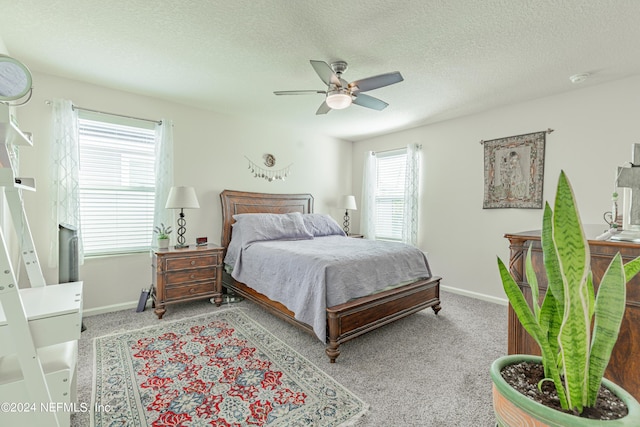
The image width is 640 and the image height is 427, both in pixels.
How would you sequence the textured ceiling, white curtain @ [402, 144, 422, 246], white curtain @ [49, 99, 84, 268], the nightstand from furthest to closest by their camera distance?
1. white curtain @ [402, 144, 422, 246]
2. the nightstand
3. white curtain @ [49, 99, 84, 268]
4. the textured ceiling

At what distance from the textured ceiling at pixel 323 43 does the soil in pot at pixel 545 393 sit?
2027 mm

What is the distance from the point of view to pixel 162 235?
3.17m

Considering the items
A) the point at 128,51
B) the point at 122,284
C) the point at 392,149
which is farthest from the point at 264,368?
the point at 392,149

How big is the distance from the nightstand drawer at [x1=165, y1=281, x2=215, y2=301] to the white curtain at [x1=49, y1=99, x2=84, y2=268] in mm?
1126

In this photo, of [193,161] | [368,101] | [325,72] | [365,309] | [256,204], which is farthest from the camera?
[256,204]

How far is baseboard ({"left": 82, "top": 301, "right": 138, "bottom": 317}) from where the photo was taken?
9.88ft

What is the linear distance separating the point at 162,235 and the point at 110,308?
0.99m

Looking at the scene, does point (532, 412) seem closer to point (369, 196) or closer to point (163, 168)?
point (163, 168)

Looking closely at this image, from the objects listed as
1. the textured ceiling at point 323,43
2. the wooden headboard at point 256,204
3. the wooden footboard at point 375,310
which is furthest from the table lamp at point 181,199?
the wooden footboard at point 375,310

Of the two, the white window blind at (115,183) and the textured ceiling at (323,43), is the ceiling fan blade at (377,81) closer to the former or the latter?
the textured ceiling at (323,43)

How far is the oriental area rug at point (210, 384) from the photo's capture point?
159 cm

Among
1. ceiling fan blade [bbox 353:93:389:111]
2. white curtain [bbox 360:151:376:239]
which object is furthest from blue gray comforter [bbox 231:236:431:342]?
white curtain [bbox 360:151:376:239]

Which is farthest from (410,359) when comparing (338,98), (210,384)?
(338,98)

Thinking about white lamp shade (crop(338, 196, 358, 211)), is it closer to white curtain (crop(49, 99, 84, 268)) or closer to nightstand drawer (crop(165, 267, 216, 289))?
nightstand drawer (crop(165, 267, 216, 289))
